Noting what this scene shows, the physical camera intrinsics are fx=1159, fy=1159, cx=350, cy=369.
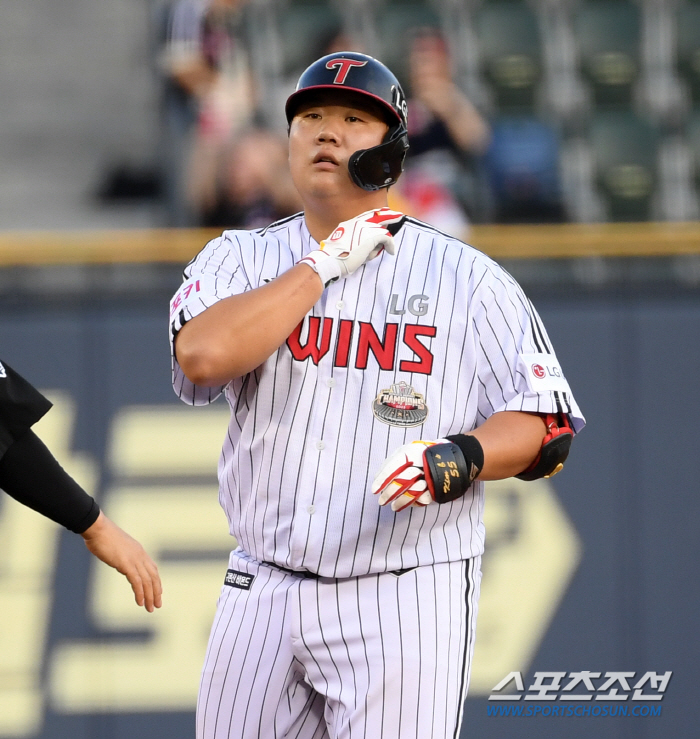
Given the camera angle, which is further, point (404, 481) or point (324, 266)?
point (324, 266)

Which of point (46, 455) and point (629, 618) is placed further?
point (629, 618)

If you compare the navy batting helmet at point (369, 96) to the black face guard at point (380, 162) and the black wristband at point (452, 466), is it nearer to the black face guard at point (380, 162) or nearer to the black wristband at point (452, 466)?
the black face guard at point (380, 162)

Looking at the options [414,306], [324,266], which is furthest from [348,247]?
[414,306]

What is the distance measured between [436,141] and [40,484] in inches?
164

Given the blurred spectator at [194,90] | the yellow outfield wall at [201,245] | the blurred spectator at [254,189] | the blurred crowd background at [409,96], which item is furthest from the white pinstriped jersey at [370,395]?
the blurred spectator at [194,90]

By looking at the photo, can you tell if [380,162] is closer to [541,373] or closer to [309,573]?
[541,373]

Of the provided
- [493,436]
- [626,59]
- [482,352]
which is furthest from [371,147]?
[626,59]

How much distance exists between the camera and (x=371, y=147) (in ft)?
8.49

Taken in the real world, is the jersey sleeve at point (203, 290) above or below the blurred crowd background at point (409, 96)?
below

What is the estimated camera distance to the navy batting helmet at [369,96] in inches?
101

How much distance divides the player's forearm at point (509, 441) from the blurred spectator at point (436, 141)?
350cm

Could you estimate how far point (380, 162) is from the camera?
2.59 meters

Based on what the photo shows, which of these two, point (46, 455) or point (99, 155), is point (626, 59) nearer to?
point (99, 155)

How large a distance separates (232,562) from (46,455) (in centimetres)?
49
